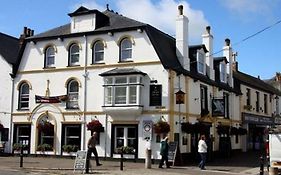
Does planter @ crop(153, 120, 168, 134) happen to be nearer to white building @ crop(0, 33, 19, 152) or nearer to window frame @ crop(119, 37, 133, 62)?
window frame @ crop(119, 37, 133, 62)

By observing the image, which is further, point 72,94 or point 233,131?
point 233,131

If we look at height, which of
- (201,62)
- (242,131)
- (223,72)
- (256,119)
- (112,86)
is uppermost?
(201,62)

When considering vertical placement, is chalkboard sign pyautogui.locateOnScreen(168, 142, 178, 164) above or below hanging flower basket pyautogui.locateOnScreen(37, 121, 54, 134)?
below

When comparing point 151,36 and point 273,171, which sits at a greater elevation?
point 151,36

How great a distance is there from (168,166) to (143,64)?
6.66 metres

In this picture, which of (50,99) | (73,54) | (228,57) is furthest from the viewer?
(228,57)

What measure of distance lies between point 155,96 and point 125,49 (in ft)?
12.6

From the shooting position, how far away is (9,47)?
33562 millimetres

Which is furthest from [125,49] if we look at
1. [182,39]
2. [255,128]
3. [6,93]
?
[255,128]

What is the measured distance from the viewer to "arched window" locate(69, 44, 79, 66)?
28500mm

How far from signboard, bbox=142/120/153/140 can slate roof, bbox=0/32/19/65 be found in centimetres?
1149

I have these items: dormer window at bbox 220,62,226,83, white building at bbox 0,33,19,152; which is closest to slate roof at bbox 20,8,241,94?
white building at bbox 0,33,19,152

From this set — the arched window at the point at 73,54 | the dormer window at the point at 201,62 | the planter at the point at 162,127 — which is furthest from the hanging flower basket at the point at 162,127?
the arched window at the point at 73,54

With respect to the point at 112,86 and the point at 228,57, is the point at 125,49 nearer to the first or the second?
the point at 112,86
